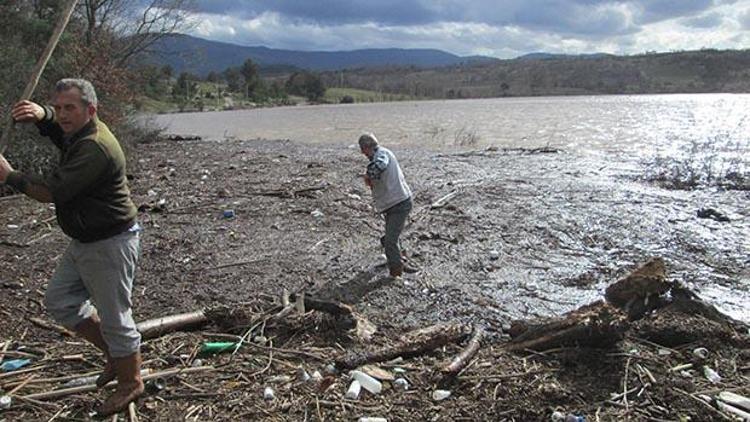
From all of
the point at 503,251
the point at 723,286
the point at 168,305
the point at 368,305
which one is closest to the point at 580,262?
the point at 503,251

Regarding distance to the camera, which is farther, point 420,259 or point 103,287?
point 420,259

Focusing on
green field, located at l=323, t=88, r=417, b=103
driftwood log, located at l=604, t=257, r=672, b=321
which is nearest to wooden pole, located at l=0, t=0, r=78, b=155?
driftwood log, located at l=604, t=257, r=672, b=321

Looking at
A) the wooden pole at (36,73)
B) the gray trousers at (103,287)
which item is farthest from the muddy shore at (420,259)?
the wooden pole at (36,73)

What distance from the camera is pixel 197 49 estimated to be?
27766 mm

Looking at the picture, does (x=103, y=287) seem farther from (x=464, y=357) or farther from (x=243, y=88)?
(x=243, y=88)

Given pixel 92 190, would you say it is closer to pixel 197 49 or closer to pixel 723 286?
pixel 723 286

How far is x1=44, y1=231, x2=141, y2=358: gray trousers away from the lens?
11.6 ft

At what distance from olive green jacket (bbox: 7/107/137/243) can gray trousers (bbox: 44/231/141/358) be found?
86 mm

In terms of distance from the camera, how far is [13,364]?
4.32 meters

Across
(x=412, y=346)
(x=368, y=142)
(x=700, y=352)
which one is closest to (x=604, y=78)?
(x=368, y=142)

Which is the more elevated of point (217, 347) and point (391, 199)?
point (391, 199)

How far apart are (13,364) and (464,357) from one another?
11.0 feet

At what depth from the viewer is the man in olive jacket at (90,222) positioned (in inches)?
130

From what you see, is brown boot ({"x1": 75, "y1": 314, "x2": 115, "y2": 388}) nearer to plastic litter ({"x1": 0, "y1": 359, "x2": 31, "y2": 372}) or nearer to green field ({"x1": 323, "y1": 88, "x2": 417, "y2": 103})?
plastic litter ({"x1": 0, "y1": 359, "x2": 31, "y2": 372})
